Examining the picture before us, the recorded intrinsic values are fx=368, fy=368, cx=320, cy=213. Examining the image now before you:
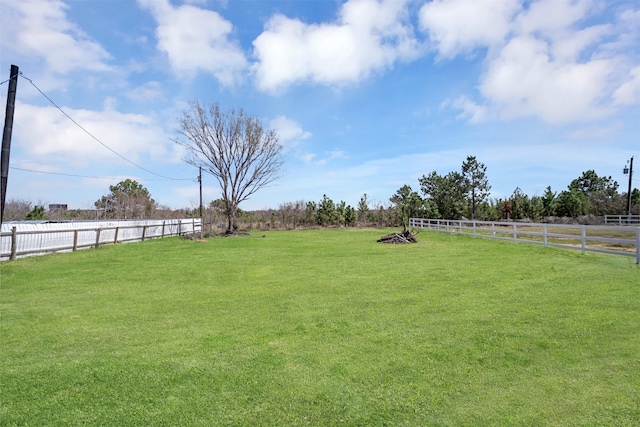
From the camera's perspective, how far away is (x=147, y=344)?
13.1ft

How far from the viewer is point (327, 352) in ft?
12.1

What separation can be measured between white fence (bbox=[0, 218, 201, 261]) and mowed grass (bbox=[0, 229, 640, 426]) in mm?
5487

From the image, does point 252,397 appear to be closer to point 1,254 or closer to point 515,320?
point 515,320

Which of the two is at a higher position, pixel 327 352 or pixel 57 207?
pixel 57 207

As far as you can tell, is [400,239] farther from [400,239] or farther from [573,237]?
[573,237]

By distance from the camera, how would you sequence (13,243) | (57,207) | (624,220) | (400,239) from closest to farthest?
(13,243) < (400,239) < (624,220) < (57,207)

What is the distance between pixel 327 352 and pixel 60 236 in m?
14.4

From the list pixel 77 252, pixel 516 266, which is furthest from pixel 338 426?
pixel 77 252

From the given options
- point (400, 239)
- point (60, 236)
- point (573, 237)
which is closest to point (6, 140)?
point (60, 236)

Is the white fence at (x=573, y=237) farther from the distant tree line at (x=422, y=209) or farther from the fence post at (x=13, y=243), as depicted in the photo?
the fence post at (x=13, y=243)

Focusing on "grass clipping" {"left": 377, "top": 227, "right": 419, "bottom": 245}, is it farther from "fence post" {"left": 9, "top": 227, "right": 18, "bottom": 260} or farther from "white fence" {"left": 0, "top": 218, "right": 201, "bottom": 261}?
"fence post" {"left": 9, "top": 227, "right": 18, "bottom": 260}

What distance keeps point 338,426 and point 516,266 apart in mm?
7934

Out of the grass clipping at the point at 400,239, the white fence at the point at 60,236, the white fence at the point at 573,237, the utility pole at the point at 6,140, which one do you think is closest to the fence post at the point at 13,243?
the white fence at the point at 60,236

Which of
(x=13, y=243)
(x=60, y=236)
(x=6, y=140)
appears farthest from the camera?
(x=60, y=236)
